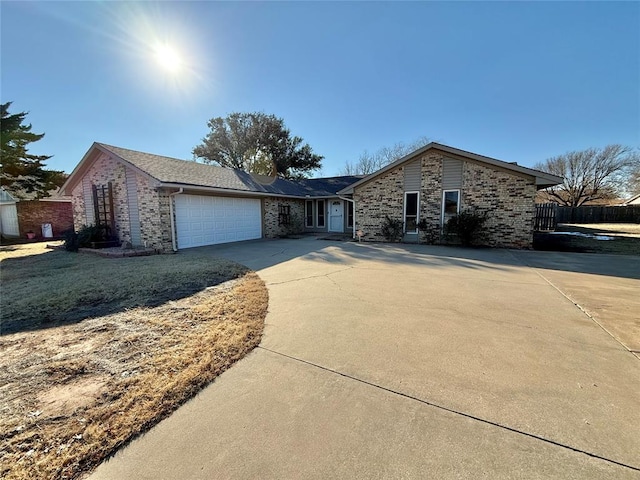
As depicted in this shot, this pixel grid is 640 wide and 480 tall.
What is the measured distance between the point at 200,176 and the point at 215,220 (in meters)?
2.19

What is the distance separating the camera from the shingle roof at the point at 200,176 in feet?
36.3

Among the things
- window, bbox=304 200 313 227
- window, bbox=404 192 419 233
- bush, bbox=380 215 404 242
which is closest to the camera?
window, bbox=404 192 419 233

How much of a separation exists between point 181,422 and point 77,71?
13.0 meters

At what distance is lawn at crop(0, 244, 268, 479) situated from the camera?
194 centimetres

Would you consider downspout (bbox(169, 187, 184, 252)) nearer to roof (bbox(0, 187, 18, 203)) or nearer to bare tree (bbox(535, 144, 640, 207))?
roof (bbox(0, 187, 18, 203))

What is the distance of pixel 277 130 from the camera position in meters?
27.7

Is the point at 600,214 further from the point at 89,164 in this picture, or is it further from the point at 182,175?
the point at 89,164

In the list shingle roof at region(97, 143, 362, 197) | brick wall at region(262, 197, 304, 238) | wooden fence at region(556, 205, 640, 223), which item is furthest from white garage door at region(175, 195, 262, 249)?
wooden fence at region(556, 205, 640, 223)

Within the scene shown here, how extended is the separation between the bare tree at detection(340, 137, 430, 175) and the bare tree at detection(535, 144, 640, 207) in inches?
739

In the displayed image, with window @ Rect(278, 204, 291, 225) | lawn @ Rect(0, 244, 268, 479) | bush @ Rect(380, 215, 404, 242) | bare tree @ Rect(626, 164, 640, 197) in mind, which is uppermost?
bare tree @ Rect(626, 164, 640, 197)

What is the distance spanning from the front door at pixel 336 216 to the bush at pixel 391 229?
5240mm

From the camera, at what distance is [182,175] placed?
11.8 metres

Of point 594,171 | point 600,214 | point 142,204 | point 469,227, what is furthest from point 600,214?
point 142,204

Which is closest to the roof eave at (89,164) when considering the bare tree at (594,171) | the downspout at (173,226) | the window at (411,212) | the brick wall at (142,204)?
the brick wall at (142,204)
